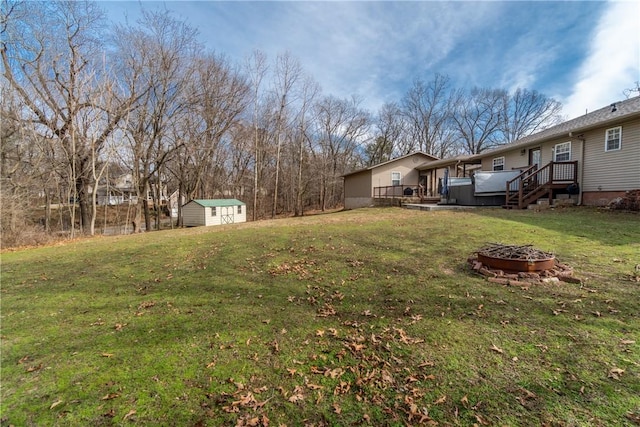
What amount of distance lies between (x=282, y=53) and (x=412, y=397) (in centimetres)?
2630

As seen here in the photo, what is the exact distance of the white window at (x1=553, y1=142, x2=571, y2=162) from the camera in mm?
12822

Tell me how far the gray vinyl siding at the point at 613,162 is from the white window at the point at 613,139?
11 centimetres

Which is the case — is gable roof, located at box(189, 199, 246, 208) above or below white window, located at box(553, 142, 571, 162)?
below

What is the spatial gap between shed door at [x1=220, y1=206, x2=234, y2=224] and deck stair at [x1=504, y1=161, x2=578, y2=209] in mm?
18853

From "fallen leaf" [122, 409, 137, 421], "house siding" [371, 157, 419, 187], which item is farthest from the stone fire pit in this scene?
"house siding" [371, 157, 419, 187]

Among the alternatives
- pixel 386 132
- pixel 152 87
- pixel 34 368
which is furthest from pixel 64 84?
pixel 386 132

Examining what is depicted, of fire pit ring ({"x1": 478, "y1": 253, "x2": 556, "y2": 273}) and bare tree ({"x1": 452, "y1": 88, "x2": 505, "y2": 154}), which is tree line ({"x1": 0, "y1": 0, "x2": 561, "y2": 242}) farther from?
fire pit ring ({"x1": 478, "y1": 253, "x2": 556, "y2": 273})

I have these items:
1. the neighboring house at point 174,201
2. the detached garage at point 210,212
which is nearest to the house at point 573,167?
the detached garage at point 210,212

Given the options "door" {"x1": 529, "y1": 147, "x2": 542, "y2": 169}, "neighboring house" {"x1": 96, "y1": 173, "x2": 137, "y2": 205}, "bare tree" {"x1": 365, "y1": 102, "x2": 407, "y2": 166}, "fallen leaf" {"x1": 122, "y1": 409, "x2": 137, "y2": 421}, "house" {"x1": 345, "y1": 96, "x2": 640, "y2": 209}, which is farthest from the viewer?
"bare tree" {"x1": 365, "y1": 102, "x2": 407, "y2": 166}

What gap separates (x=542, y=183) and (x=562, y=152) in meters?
2.03

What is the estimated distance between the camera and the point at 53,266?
622 cm

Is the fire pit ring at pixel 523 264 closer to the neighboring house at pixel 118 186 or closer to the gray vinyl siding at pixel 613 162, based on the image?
the gray vinyl siding at pixel 613 162

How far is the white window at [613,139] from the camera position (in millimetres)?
10644

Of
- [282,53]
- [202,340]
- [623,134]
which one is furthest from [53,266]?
[282,53]
